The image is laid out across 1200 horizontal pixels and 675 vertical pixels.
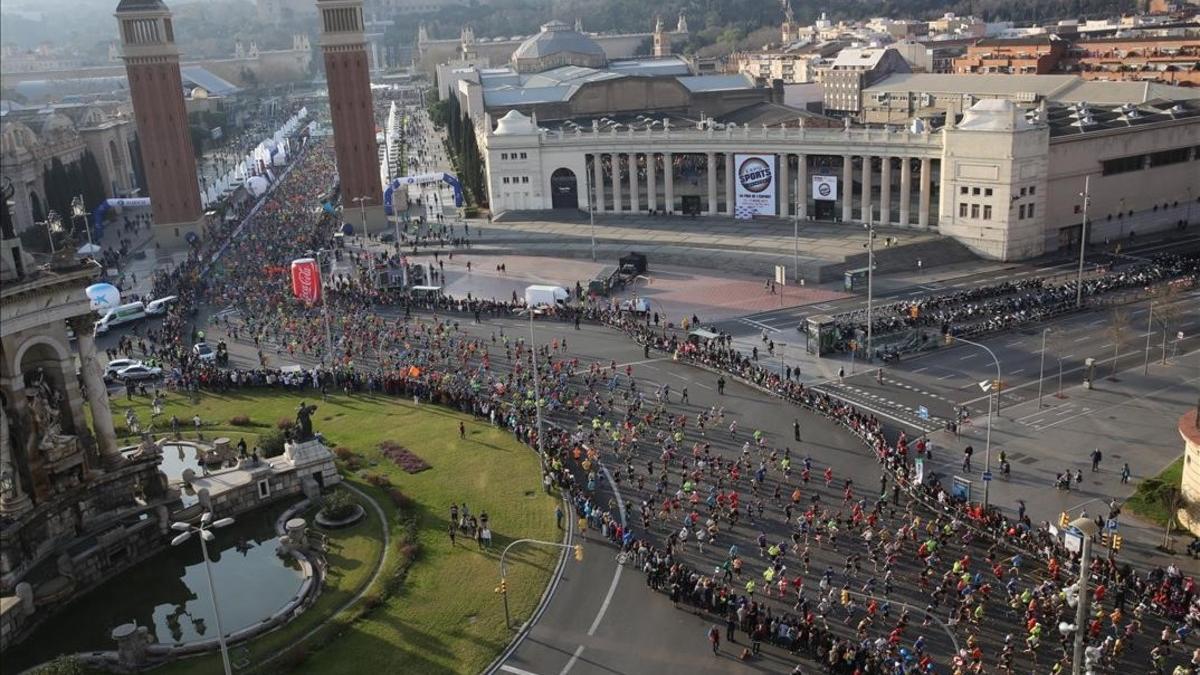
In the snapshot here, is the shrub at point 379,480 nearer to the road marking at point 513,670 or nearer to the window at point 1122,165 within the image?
the road marking at point 513,670

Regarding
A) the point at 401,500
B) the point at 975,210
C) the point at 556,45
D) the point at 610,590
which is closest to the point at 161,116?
the point at 556,45

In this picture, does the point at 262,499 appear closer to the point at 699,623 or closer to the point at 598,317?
the point at 699,623

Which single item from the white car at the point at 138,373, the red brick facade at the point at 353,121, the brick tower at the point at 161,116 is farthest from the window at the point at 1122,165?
the brick tower at the point at 161,116

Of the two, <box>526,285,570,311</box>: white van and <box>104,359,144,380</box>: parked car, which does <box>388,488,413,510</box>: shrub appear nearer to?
<box>104,359,144,380</box>: parked car

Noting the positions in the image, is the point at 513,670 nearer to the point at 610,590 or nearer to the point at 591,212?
the point at 610,590

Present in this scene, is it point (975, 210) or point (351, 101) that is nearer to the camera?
point (975, 210)
